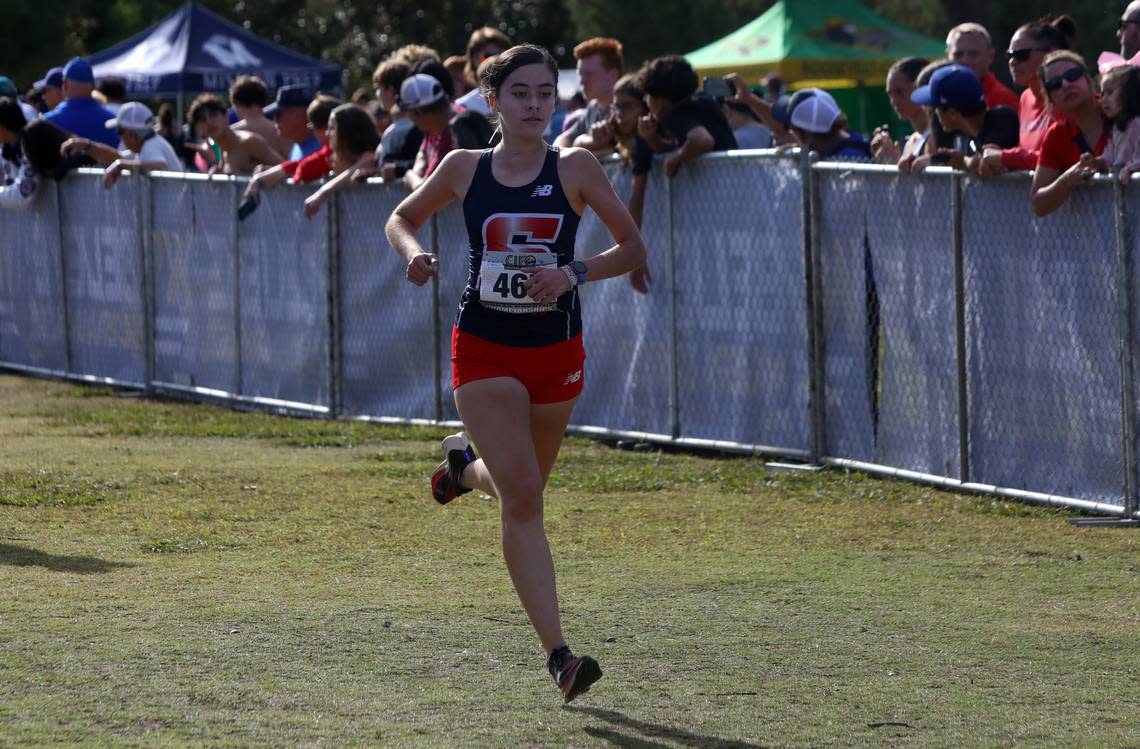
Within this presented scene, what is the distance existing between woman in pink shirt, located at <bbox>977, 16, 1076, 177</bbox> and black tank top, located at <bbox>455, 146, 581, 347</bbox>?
12.5ft

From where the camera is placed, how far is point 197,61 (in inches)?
1077

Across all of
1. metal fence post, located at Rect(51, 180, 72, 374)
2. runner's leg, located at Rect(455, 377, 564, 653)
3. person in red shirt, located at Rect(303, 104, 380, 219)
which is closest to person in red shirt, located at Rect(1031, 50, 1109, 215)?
runner's leg, located at Rect(455, 377, 564, 653)

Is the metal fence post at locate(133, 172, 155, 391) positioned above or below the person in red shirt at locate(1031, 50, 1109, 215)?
below

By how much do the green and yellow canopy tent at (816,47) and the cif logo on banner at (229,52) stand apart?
6.35 m

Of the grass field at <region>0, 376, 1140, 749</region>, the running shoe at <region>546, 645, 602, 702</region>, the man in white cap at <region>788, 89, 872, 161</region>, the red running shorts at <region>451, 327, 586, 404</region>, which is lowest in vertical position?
the grass field at <region>0, 376, 1140, 749</region>

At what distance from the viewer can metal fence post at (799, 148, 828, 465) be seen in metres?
10.5

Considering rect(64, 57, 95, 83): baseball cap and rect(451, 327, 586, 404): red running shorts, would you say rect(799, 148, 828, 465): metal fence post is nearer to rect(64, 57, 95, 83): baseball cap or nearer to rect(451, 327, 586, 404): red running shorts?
rect(451, 327, 586, 404): red running shorts

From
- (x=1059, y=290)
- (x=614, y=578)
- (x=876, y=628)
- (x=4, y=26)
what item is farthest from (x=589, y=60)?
(x=4, y=26)

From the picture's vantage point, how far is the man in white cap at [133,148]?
1451 cm

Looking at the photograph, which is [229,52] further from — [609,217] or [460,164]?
[609,217]

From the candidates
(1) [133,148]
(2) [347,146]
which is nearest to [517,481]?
(2) [347,146]

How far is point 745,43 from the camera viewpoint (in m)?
26.6

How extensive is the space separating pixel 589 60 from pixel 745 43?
48.4 ft

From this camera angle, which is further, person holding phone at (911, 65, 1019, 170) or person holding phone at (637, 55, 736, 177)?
person holding phone at (637, 55, 736, 177)
